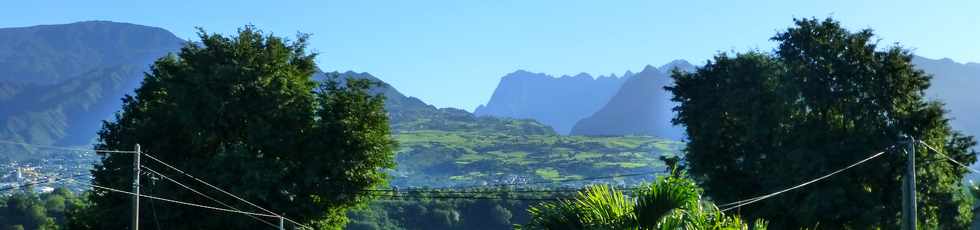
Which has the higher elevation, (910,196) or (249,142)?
(249,142)

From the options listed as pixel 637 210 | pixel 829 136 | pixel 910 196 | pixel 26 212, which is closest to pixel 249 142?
pixel 829 136

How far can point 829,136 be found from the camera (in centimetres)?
3834

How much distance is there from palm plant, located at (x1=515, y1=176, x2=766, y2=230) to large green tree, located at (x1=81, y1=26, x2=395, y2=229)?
28.2 metres

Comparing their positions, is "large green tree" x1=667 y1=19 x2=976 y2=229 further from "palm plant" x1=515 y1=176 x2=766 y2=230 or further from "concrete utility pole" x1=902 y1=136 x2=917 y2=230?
"palm plant" x1=515 y1=176 x2=766 y2=230

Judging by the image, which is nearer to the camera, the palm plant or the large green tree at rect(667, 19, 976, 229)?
the palm plant

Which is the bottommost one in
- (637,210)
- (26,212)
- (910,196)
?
(910,196)

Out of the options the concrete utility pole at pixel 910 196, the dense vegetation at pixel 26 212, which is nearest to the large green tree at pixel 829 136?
the concrete utility pole at pixel 910 196

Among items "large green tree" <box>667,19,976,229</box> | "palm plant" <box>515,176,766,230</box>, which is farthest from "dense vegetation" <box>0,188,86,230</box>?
"palm plant" <box>515,176,766,230</box>

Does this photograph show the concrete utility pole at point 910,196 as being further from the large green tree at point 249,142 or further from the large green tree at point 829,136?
the large green tree at point 249,142

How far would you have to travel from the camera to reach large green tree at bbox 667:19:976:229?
3656 cm

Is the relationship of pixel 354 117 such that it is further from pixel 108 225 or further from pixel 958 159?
pixel 958 159

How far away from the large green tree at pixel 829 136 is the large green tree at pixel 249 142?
14977mm

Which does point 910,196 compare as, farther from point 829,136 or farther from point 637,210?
point 637,210

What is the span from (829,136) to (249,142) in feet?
→ 73.8
